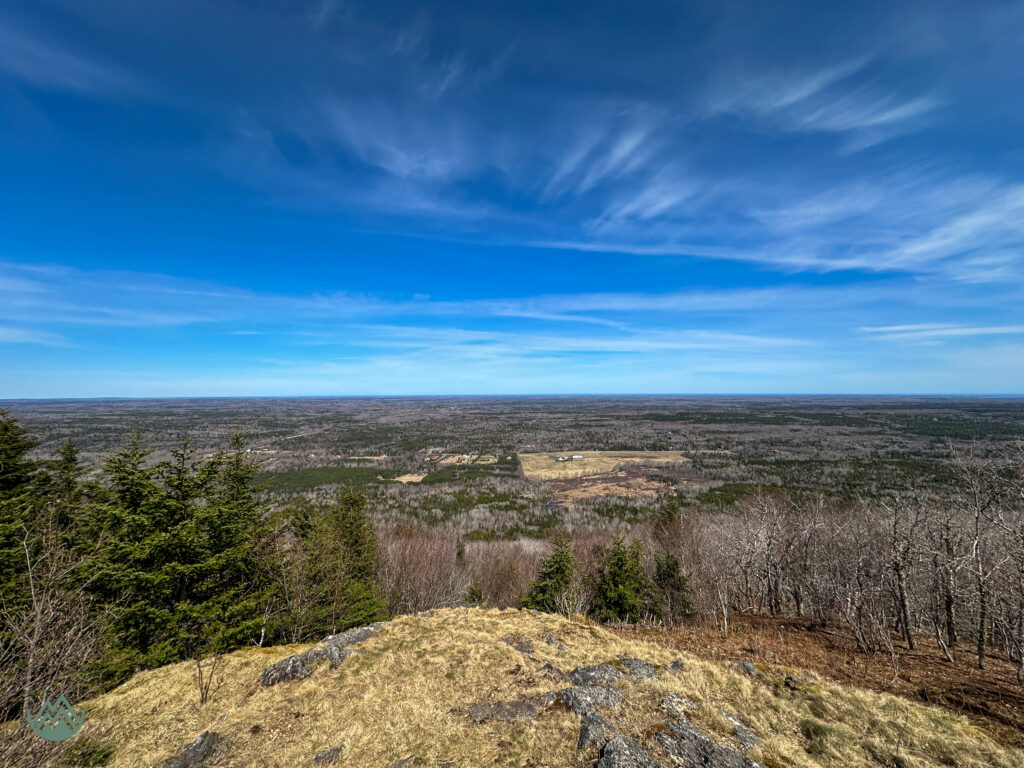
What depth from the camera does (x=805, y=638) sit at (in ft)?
53.4

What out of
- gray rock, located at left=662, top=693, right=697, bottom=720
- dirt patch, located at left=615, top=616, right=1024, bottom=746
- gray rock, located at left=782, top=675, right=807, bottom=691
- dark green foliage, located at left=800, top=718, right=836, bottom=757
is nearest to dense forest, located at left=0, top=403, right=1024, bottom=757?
dirt patch, located at left=615, top=616, right=1024, bottom=746

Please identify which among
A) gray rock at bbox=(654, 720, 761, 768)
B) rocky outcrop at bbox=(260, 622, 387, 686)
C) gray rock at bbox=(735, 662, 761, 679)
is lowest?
rocky outcrop at bbox=(260, 622, 387, 686)

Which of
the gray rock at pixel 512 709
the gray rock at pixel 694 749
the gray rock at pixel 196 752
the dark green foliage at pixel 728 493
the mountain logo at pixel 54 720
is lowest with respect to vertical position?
the dark green foliage at pixel 728 493

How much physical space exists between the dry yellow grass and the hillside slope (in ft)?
313

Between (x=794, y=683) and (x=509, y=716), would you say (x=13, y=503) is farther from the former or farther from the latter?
(x=794, y=683)

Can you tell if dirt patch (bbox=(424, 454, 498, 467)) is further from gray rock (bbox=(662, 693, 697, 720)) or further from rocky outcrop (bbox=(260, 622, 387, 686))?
gray rock (bbox=(662, 693, 697, 720))

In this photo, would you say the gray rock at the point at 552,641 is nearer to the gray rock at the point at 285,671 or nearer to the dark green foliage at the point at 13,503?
the gray rock at the point at 285,671

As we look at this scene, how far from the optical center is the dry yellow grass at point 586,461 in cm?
11067

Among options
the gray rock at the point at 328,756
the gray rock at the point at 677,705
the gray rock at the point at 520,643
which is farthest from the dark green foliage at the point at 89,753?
the gray rock at the point at 677,705

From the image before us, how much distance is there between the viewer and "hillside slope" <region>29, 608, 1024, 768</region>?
280 inches

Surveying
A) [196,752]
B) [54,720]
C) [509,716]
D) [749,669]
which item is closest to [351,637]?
[196,752]

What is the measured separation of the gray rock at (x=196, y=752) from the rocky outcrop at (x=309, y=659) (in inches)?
107

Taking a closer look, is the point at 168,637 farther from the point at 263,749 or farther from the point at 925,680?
the point at 925,680

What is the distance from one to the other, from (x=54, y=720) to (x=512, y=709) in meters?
8.60
